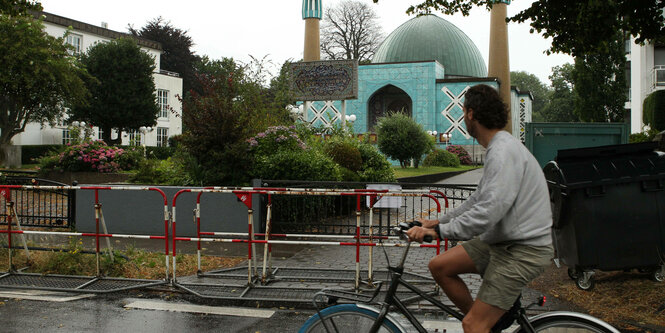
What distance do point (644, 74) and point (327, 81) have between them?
1807cm

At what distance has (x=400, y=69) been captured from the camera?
5734 centimetres

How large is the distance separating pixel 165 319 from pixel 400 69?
5367 cm

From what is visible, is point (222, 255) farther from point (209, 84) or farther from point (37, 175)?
point (37, 175)

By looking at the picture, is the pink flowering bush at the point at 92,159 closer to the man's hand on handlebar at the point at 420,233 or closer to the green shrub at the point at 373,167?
the green shrub at the point at 373,167

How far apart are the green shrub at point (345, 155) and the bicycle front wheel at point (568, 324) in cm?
1218

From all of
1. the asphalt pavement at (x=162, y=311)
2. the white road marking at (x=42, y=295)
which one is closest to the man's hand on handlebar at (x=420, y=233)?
the asphalt pavement at (x=162, y=311)

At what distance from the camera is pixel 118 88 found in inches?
1690

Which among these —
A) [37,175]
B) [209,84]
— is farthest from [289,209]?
[37,175]

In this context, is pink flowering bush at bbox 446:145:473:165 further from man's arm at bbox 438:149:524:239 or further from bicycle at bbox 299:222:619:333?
man's arm at bbox 438:149:524:239

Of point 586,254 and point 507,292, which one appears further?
point 586,254

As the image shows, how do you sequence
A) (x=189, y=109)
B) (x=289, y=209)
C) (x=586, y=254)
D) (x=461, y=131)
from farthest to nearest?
1. (x=461, y=131)
2. (x=189, y=109)
3. (x=289, y=209)
4. (x=586, y=254)

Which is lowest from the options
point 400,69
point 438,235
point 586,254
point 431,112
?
point 586,254

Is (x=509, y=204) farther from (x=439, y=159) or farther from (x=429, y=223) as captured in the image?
(x=439, y=159)

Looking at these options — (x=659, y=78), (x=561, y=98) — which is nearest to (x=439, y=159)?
(x=659, y=78)
